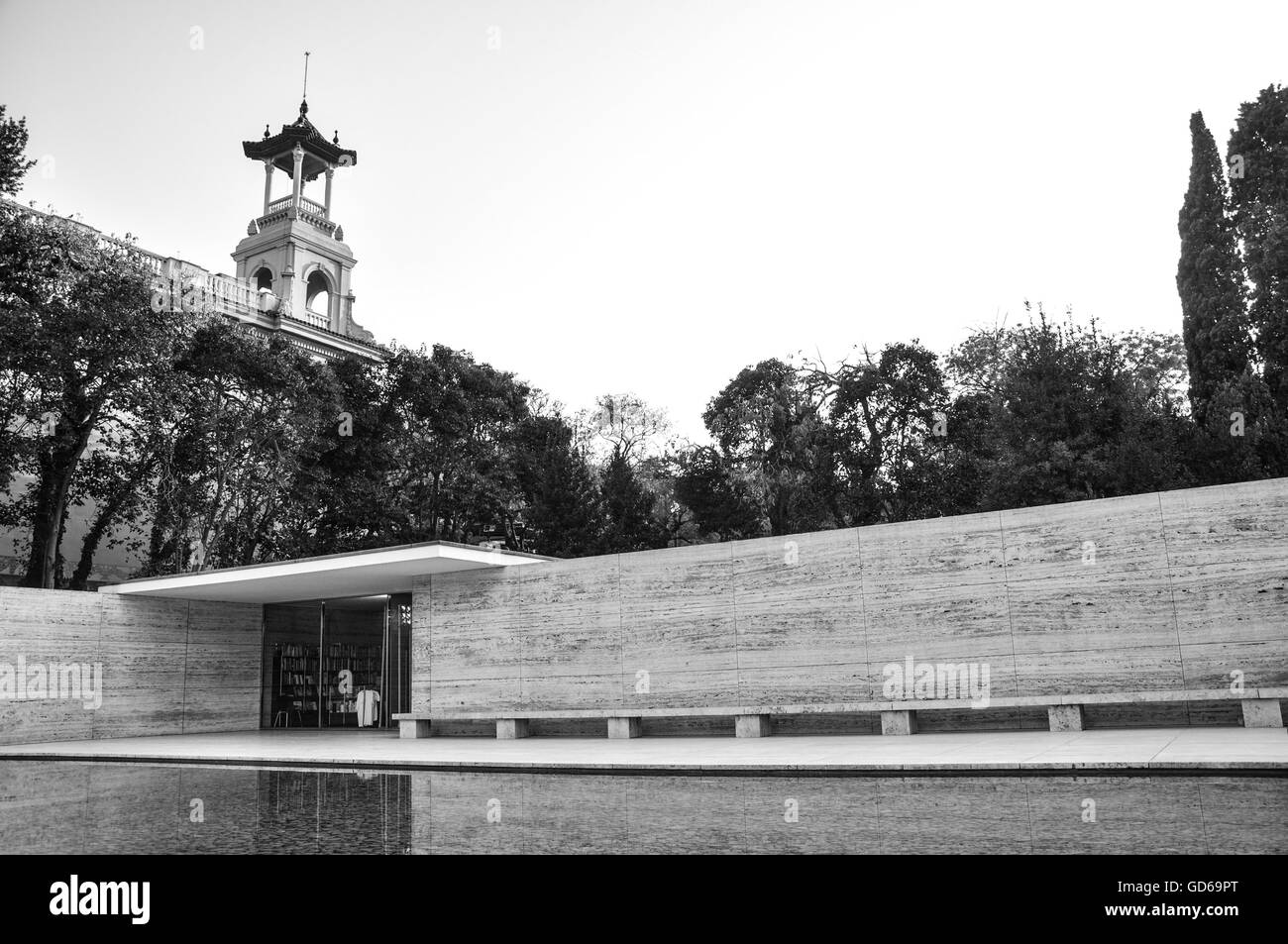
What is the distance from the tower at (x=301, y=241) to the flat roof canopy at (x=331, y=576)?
82.2 feet

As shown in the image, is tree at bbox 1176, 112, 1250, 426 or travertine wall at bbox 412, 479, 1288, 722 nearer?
travertine wall at bbox 412, 479, 1288, 722

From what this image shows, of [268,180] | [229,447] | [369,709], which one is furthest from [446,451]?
[268,180]

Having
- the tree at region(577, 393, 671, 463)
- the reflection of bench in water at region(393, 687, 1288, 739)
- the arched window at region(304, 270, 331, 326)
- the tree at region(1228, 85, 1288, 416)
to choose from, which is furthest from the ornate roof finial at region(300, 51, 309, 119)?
the tree at region(1228, 85, 1288, 416)

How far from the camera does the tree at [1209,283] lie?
28.6m

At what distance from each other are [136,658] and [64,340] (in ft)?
28.3

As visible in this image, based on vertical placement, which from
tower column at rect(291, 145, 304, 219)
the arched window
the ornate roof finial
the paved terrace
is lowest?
the paved terrace

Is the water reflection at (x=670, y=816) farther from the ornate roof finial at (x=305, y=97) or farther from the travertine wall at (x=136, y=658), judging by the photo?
the ornate roof finial at (x=305, y=97)

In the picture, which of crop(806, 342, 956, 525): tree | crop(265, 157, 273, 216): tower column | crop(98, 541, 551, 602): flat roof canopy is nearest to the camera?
crop(98, 541, 551, 602): flat roof canopy

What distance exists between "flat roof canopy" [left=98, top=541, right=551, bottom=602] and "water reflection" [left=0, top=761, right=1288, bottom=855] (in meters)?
6.61

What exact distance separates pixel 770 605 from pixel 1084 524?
15.2 feet

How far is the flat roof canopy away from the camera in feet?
54.0

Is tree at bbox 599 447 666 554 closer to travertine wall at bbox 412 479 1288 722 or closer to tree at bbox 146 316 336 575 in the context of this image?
tree at bbox 146 316 336 575

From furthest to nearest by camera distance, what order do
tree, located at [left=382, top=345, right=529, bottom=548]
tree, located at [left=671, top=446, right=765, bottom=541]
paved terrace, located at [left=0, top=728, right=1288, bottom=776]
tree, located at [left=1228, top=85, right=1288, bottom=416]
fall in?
tree, located at [left=671, top=446, right=765, bottom=541]
tree, located at [left=382, top=345, right=529, bottom=548]
tree, located at [left=1228, top=85, right=1288, bottom=416]
paved terrace, located at [left=0, top=728, right=1288, bottom=776]

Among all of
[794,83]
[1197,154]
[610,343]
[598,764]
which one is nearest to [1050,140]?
[794,83]
